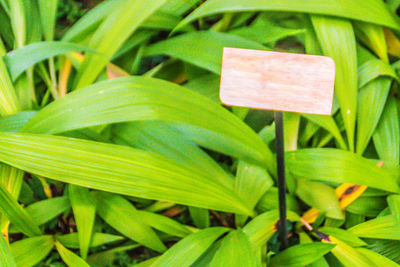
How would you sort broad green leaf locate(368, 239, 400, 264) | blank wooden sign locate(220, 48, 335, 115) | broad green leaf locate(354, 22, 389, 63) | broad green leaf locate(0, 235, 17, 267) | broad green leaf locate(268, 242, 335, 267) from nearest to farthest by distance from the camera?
blank wooden sign locate(220, 48, 335, 115)
broad green leaf locate(0, 235, 17, 267)
broad green leaf locate(268, 242, 335, 267)
broad green leaf locate(368, 239, 400, 264)
broad green leaf locate(354, 22, 389, 63)

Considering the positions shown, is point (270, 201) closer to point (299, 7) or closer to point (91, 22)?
point (299, 7)

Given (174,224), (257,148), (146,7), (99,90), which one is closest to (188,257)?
(174,224)

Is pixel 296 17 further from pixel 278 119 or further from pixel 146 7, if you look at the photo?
pixel 278 119

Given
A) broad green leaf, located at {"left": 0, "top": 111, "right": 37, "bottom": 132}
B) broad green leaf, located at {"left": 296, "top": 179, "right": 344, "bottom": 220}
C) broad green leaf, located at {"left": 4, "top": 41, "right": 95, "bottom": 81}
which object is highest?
broad green leaf, located at {"left": 4, "top": 41, "right": 95, "bottom": 81}

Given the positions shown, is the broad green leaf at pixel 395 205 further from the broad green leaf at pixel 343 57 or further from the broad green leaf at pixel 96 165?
the broad green leaf at pixel 96 165

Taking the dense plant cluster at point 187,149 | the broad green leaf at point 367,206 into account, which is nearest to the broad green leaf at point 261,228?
the dense plant cluster at point 187,149

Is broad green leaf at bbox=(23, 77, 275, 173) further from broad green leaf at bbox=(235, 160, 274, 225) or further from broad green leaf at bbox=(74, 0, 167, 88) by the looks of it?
broad green leaf at bbox=(74, 0, 167, 88)

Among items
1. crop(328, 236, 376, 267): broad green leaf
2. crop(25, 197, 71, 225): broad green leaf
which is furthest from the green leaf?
crop(25, 197, 71, 225): broad green leaf
